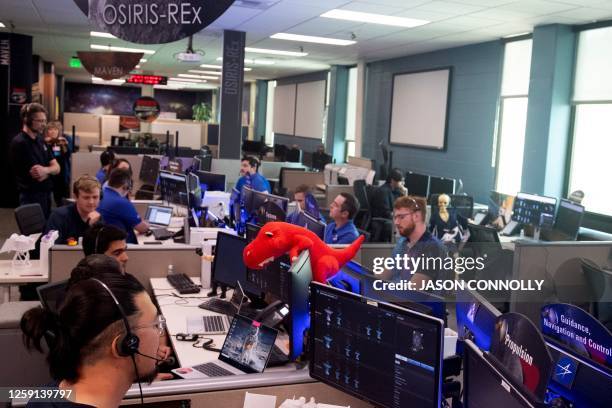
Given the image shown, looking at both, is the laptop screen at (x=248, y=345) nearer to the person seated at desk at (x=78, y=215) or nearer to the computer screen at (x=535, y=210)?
the person seated at desk at (x=78, y=215)

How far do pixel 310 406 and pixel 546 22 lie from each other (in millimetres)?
6649

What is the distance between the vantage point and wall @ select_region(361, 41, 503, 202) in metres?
9.13

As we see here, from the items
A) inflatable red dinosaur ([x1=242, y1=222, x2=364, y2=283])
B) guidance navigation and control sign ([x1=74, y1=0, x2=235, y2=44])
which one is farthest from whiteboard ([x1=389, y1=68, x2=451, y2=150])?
guidance navigation and control sign ([x1=74, y1=0, x2=235, y2=44])

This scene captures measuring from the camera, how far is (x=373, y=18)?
25.8ft

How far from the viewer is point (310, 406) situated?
225 centimetres

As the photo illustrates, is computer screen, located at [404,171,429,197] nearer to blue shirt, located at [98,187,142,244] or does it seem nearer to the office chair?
the office chair

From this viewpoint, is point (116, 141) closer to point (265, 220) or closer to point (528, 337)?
point (265, 220)

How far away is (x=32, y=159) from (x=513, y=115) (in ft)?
21.0

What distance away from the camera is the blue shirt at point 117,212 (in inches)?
197

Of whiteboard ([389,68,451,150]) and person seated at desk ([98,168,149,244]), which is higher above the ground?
whiteboard ([389,68,451,150])

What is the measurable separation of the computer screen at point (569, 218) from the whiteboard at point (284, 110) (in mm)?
12535

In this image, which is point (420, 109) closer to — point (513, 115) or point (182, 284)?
point (513, 115)

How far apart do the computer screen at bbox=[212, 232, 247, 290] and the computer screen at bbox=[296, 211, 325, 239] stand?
562 millimetres

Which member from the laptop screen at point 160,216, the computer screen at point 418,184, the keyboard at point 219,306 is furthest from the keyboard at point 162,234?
the computer screen at point 418,184
